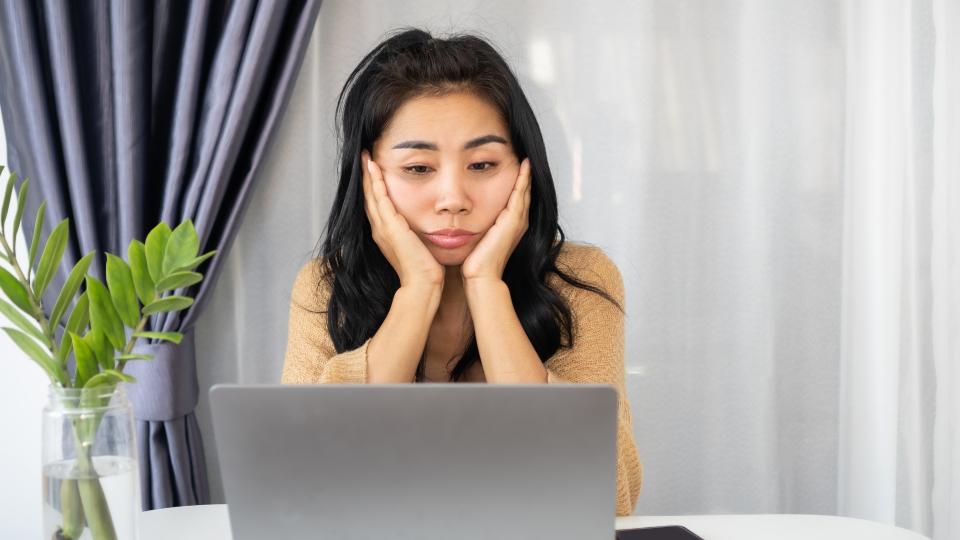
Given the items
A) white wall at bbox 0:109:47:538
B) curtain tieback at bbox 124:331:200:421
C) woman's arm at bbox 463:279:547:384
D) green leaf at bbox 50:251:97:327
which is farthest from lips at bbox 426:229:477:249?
white wall at bbox 0:109:47:538

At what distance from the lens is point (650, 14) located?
2307mm

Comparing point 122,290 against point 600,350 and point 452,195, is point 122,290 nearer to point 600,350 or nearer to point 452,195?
point 452,195

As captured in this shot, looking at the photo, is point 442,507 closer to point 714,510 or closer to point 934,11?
point 714,510

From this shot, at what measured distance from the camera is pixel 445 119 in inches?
68.4

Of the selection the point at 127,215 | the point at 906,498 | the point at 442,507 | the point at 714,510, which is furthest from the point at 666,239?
the point at 442,507

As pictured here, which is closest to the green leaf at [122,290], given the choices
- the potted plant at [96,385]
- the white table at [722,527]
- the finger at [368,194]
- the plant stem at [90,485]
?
the potted plant at [96,385]

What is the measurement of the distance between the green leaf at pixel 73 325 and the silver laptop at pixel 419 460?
0.20 metres

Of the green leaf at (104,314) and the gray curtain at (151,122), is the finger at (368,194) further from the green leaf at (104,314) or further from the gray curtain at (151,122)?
the green leaf at (104,314)

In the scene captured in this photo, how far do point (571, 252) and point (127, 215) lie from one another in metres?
0.97

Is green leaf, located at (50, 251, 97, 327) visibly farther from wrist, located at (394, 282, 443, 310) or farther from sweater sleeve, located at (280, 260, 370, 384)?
wrist, located at (394, 282, 443, 310)

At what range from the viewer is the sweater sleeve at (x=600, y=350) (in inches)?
64.6

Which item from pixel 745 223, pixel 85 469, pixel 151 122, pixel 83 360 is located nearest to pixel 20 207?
pixel 83 360

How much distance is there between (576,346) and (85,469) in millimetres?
1031

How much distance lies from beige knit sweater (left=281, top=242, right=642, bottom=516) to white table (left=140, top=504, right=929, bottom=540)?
263 millimetres
